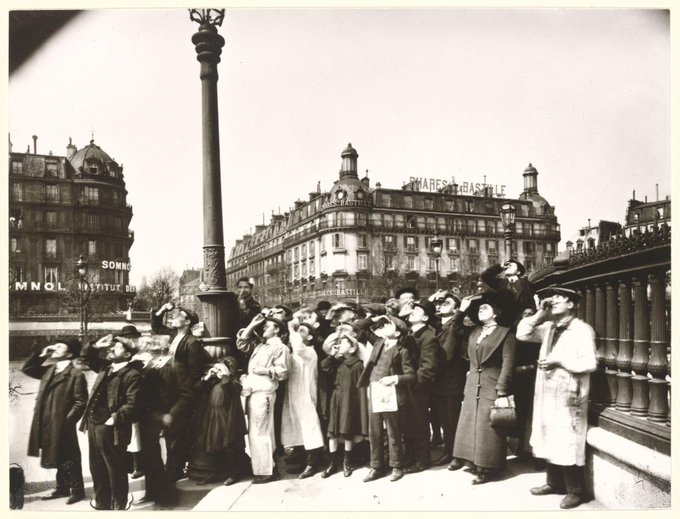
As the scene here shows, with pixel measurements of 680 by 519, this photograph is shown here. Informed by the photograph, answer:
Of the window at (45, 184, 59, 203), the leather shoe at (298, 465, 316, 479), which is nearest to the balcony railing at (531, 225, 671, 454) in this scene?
the leather shoe at (298, 465, 316, 479)

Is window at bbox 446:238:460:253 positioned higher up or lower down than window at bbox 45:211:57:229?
lower down

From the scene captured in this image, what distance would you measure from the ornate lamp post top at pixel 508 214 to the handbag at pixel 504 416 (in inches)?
101

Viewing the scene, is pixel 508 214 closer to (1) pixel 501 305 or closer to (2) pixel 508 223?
(2) pixel 508 223

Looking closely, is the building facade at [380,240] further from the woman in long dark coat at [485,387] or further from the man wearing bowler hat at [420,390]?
the woman in long dark coat at [485,387]

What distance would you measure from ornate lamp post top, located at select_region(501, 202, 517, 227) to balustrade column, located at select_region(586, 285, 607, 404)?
1.83m

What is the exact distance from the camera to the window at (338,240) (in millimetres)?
6785

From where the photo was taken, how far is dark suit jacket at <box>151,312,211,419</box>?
4789 millimetres

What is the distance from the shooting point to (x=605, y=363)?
422 cm

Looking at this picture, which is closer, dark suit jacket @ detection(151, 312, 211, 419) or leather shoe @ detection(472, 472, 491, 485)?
leather shoe @ detection(472, 472, 491, 485)

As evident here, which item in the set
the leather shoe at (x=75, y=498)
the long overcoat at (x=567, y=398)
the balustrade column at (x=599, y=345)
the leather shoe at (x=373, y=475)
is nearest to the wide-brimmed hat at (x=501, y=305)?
the long overcoat at (x=567, y=398)

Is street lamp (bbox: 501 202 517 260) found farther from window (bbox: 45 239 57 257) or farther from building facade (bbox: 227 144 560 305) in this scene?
window (bbox: 45 239 57 257)

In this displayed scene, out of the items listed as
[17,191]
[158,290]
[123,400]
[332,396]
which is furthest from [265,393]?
[17,191]

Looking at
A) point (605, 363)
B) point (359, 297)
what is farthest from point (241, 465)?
point (605, 363)

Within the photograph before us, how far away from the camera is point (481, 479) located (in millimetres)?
4504
